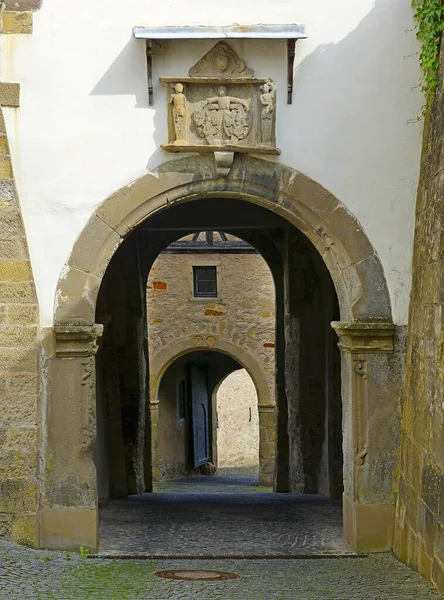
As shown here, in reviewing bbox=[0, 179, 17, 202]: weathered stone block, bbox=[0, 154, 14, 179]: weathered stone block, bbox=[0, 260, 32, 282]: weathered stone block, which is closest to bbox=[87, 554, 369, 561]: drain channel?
bbox=[0, 260, 32, 282]: weathered stone block

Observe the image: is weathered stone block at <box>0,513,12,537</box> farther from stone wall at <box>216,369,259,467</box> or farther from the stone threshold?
stone wall at <box>216,369,259,467</box>

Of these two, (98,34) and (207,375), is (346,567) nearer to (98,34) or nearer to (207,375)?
(98,34)

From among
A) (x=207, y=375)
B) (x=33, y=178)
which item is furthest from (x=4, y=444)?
(x=207, y=375)

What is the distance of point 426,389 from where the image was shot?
6.11m

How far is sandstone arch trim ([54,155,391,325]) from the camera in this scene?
6.77 meters

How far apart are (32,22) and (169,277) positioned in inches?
455

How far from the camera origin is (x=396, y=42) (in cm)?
686

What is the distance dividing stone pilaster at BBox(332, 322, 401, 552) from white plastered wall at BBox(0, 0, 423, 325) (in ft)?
0.96

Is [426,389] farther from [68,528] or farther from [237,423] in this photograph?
[237,423]

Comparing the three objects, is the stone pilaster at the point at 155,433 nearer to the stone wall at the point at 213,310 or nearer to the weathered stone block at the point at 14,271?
the stone wall at the point at 213,310

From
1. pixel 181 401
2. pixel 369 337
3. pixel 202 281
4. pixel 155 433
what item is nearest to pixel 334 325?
pixel 369 337

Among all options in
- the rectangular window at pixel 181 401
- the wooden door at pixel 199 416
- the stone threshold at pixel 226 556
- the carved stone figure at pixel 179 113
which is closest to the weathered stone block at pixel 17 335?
the stone threshold at pixel 226 556

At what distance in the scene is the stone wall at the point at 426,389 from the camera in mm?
5723

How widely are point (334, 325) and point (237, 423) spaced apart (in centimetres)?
1664
